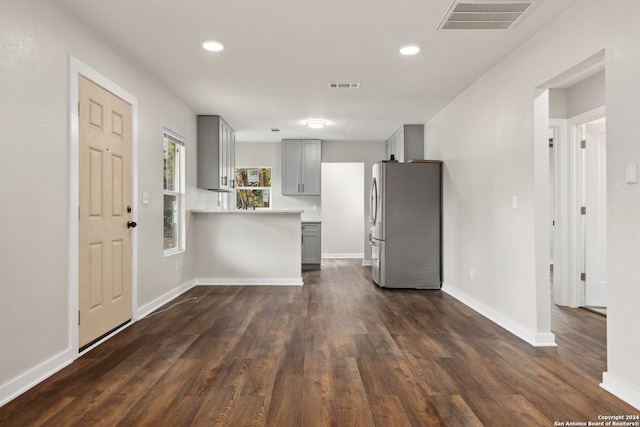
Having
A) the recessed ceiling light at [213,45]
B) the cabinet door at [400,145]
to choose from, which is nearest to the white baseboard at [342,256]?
the cabinet door at [400,145]

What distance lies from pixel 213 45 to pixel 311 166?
14.2 ft

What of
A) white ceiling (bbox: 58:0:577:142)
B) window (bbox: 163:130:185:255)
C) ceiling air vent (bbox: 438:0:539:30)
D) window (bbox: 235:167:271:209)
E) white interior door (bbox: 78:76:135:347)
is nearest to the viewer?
ceiling air vent (bbox: 438:0:539:30)

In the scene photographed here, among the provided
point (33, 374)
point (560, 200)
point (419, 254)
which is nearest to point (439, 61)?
point (560, 200)

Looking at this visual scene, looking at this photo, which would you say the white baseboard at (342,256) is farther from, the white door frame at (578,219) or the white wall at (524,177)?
the white door frame at (578,219)

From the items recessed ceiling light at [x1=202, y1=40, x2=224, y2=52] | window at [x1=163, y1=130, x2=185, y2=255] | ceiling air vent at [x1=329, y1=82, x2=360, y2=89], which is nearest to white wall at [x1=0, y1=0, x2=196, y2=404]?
recessed ceiling light at [x1=202, y1=40, x2=224, y2=52]


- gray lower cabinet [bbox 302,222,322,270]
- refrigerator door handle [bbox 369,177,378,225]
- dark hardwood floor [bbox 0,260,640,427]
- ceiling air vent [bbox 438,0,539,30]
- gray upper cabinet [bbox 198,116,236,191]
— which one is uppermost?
ceiling air vent [bbox 438,0,539,30]

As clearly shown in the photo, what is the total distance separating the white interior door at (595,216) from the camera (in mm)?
4246

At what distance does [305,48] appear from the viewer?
3.34 metres

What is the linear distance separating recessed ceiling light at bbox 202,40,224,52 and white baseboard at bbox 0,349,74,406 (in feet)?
8.12

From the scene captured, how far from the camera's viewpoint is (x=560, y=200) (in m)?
4.39

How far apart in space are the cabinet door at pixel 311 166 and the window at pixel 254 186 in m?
0.80

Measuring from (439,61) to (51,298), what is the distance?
11.6ft

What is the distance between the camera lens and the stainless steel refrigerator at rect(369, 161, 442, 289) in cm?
530

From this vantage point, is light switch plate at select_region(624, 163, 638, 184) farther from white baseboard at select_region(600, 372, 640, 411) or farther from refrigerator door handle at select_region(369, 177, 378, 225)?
refrigerator door handle at select_region(369, 177, 378, 225)
